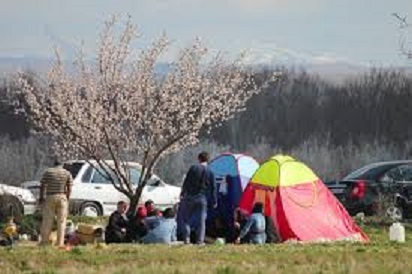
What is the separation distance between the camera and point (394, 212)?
77.7 ft

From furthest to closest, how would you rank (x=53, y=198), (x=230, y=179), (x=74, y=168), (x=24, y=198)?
(x=74, y=168), (x=24, y=198), (x=230, y=179), (x=53, y=198)

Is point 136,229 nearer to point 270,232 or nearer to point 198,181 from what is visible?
point 198,181

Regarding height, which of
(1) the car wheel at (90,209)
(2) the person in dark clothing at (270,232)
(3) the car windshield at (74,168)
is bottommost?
(1) the car wheel at (90,209)

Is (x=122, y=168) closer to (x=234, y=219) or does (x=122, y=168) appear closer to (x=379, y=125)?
(x=234, y=219)

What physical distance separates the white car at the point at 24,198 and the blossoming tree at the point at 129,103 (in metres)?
1.70

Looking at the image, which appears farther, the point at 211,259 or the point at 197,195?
the point at 197,195

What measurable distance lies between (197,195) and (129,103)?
28.7ft

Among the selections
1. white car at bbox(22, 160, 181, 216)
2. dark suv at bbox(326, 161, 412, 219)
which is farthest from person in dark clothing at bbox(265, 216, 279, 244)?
white car at bbox(22, 160, 181, 216)

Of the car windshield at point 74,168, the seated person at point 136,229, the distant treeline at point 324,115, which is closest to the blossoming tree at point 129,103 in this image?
the car windshield at point 74,168

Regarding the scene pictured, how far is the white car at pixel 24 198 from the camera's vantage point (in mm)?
25859

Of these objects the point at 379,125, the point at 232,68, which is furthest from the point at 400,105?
the point at 232,68

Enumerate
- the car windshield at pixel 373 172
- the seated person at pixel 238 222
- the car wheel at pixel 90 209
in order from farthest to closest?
1. the car wheel at pixel 90 209
2. the car windshield at pixel 373 172
3. the seated person at pixel 238 222

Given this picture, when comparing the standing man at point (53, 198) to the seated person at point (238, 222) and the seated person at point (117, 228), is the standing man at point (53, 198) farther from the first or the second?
the seated person at point (238, 222)

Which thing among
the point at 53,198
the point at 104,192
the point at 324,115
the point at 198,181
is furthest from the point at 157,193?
the point at 324,115
